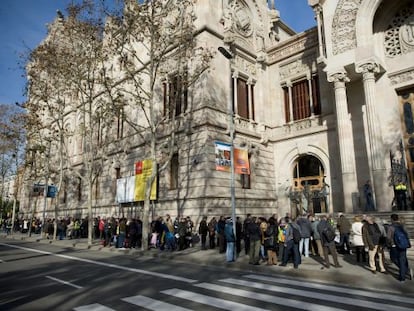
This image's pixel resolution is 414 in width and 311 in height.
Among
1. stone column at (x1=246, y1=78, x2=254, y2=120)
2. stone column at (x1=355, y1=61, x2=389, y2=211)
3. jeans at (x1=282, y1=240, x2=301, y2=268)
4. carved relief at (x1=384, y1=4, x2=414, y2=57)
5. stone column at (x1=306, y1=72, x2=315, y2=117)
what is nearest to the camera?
jeans at (x1=282, y1=240, x2=301, y2=268)

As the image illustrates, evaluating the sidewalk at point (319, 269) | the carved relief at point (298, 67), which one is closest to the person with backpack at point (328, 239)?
the sidewalk at point (319, 269)

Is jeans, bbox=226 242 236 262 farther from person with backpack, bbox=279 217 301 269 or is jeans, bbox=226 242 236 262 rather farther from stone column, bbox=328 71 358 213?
stone column, bbox=328 71 358 213

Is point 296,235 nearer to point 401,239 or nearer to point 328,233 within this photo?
point 328,233

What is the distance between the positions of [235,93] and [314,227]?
13.3 meters

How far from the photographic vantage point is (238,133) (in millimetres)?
22062

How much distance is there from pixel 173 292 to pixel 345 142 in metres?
14.9

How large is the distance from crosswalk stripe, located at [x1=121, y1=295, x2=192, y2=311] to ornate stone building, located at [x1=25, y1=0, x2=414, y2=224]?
11.7 m

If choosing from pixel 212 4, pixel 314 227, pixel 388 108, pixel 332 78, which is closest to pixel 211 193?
pixel 314 227

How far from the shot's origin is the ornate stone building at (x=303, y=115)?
18.5 m

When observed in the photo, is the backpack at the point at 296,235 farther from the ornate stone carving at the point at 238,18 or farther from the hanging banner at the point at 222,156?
the ornate stone carving at the point at 238,18

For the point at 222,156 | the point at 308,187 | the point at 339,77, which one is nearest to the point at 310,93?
the point at 339,77

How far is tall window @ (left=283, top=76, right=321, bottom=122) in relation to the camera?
911 inches

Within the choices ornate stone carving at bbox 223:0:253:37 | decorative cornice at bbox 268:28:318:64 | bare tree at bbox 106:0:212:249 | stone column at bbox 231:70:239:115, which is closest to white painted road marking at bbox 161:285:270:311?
bare tree at bbox 106:0:212:249

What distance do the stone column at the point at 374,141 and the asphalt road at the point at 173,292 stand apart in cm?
1003
